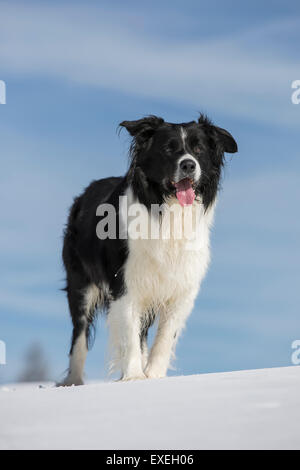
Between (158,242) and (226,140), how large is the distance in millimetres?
1332

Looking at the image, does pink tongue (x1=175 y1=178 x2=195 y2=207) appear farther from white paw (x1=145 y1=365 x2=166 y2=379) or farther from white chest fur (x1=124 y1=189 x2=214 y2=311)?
white paw (x1=145 y1=365 x2=166 y2=379)

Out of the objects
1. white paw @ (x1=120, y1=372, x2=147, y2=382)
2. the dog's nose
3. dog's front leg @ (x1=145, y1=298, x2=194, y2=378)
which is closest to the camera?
the dog's nose

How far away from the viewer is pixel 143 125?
268 inches

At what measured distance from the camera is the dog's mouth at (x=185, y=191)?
6.48 meters

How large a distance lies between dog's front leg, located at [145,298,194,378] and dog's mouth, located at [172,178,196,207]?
116 cm

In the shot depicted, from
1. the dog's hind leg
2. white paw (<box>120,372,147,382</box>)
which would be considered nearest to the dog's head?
white paw (<box>120,372,147,382</box>)

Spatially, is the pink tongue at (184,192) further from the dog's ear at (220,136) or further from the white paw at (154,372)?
the white paw at (154,372)

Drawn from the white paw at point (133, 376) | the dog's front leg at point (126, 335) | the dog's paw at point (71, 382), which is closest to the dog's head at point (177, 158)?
the dog's front leg at point (126, 335)

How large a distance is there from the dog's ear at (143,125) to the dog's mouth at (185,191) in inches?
27.6

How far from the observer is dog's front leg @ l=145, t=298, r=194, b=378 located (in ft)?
22.7

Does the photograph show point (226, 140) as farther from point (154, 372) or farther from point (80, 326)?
point (80, 326)
